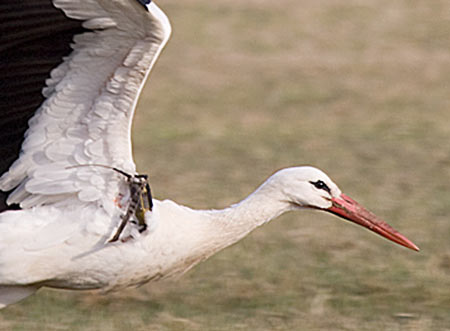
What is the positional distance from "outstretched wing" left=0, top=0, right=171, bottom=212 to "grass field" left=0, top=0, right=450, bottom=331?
885 millimetres

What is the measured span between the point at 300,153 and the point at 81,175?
4.86 meters

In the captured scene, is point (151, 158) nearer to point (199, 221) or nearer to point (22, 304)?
point (22, 304)

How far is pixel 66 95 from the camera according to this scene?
4383 mm

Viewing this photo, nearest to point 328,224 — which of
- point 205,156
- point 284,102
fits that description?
point 205,156

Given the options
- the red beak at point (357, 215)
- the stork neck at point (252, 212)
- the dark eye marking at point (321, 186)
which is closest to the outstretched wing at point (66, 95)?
the stork neck at point (252, 212)

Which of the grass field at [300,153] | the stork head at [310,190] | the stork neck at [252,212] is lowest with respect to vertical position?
the grass field at [300,153]

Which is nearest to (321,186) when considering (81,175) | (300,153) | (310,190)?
(310,190)

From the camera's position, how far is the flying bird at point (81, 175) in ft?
14.0

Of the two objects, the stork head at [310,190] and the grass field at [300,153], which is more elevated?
the stork head at [310,190]

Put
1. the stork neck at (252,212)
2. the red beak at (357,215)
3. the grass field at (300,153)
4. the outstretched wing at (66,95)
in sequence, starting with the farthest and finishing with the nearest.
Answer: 1. the grass field at (300,153)
2. the red beak at (357,215)
3. the stork neck at (252,212)
4. the outstretched wing at (66,95)

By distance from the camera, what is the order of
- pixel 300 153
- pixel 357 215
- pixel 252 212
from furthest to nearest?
pixel 300 153, pixel 357 215, pixel 252 212

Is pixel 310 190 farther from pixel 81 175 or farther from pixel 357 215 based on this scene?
pixel 81 175

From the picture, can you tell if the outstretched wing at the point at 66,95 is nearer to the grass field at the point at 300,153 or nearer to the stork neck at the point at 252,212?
the stork neck at the point at 252,212

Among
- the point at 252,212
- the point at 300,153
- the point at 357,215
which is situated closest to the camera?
the point at 252,212
